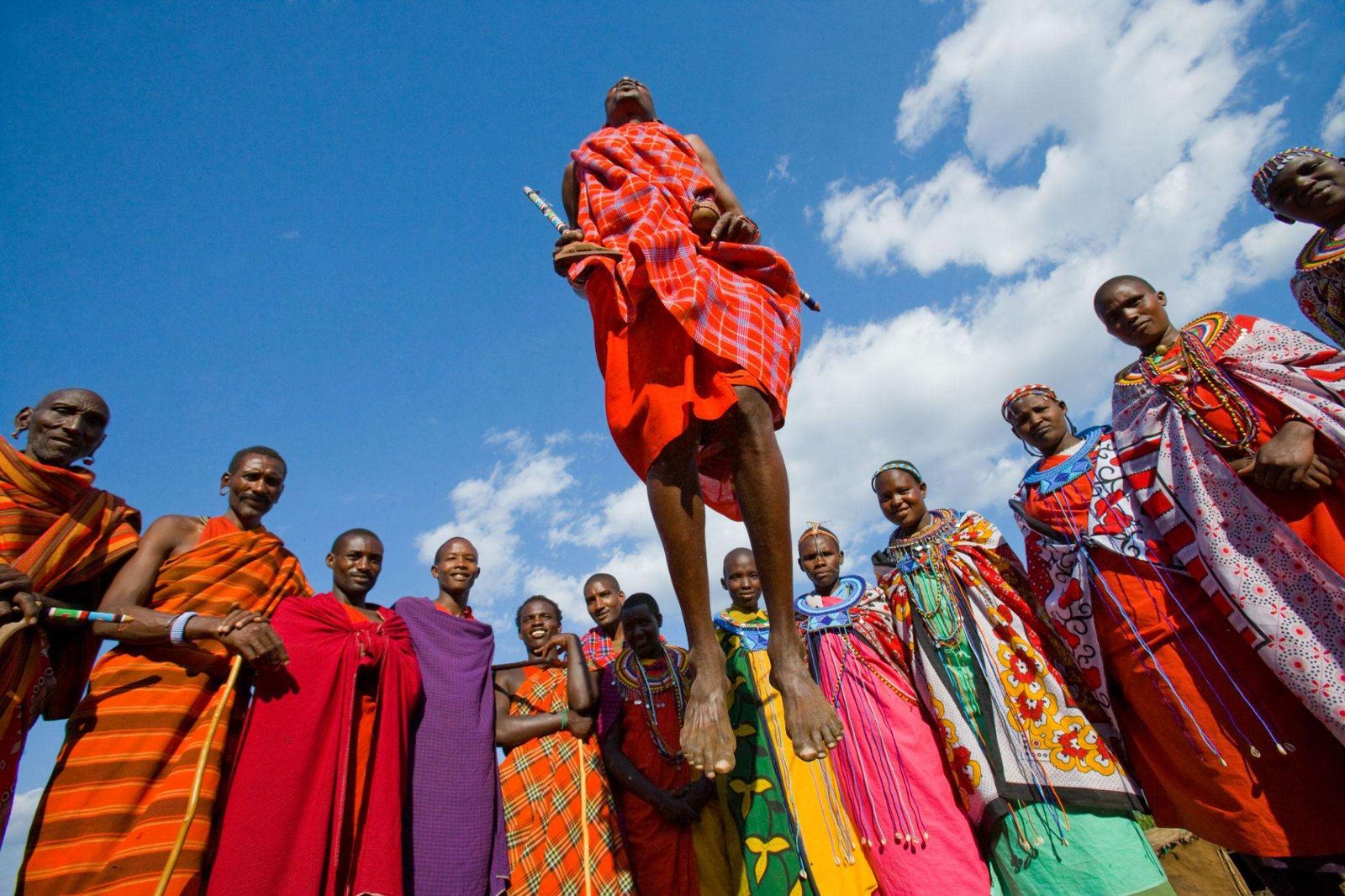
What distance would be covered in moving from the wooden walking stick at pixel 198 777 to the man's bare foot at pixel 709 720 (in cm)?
210

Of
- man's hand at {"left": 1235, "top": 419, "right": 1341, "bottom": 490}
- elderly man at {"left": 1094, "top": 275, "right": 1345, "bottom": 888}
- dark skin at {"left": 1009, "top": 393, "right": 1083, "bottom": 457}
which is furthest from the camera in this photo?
dark skin at {"left": 1009, "top": 393, "right": 1083, "bottom": 457}

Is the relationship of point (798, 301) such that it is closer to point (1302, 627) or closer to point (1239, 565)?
point (1239, 565)

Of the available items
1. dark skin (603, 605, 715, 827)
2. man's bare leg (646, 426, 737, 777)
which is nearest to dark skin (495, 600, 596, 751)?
dark skin (603, 605, 715, 827)

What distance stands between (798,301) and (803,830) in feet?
10.3

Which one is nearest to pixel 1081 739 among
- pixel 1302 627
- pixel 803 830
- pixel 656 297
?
pixel 1302 627

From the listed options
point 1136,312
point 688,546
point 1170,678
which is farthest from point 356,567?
point 1136,312

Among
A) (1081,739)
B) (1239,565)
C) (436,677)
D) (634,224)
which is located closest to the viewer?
(634,224)

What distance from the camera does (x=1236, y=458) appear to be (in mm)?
3445

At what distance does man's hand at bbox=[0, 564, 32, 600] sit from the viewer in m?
3.07

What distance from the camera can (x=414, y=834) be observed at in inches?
151

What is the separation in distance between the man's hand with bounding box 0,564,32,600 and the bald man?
1.98m

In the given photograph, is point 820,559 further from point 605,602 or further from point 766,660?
point 605,602

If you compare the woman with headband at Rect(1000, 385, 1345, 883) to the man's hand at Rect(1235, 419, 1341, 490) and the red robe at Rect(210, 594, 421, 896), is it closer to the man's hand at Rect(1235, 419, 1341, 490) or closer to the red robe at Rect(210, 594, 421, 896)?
the man's hand at Rect(1235, 419, 1341, 490)

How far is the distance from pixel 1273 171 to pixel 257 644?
6.03 m
